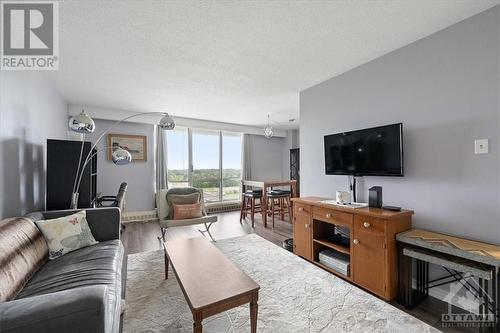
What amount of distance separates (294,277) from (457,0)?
8.91ft

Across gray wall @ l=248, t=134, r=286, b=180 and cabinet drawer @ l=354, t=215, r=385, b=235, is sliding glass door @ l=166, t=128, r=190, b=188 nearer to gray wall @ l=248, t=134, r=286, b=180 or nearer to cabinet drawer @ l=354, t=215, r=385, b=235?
gray wall @ l=248, t=134, r=286, b=180

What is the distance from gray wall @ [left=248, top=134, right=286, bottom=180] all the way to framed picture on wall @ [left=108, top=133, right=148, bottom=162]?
2834 mm

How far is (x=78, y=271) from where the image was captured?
1.55m

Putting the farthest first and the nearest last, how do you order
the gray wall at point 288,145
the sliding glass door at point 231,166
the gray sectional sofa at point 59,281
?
the gray wall at point 288,145 < the sliding glass door at point 231,166 < the gray sectional sofa at point 59,281

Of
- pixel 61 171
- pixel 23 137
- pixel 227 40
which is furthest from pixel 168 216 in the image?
pixel 227 40

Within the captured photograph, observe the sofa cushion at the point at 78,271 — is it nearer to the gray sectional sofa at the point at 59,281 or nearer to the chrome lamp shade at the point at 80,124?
the gray sectional sofa at the point at 59,281

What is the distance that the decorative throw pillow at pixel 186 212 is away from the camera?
3307 millimetres

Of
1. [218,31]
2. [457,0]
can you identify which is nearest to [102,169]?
[218,31]

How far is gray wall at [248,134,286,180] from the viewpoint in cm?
630

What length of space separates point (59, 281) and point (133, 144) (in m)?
3.64

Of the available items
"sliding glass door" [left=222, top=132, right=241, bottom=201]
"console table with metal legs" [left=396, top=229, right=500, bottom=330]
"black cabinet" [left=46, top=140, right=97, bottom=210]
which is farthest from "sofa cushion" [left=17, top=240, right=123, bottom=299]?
"sliding glass door" [left=222, top=132, right=241, bottom=201]

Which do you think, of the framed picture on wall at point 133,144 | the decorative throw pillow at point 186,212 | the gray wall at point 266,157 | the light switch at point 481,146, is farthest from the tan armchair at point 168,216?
the light switch at point 481,146

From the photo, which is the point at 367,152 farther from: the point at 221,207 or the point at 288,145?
the point at 288,145

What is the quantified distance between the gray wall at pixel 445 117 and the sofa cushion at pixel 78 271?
8.70 ft
